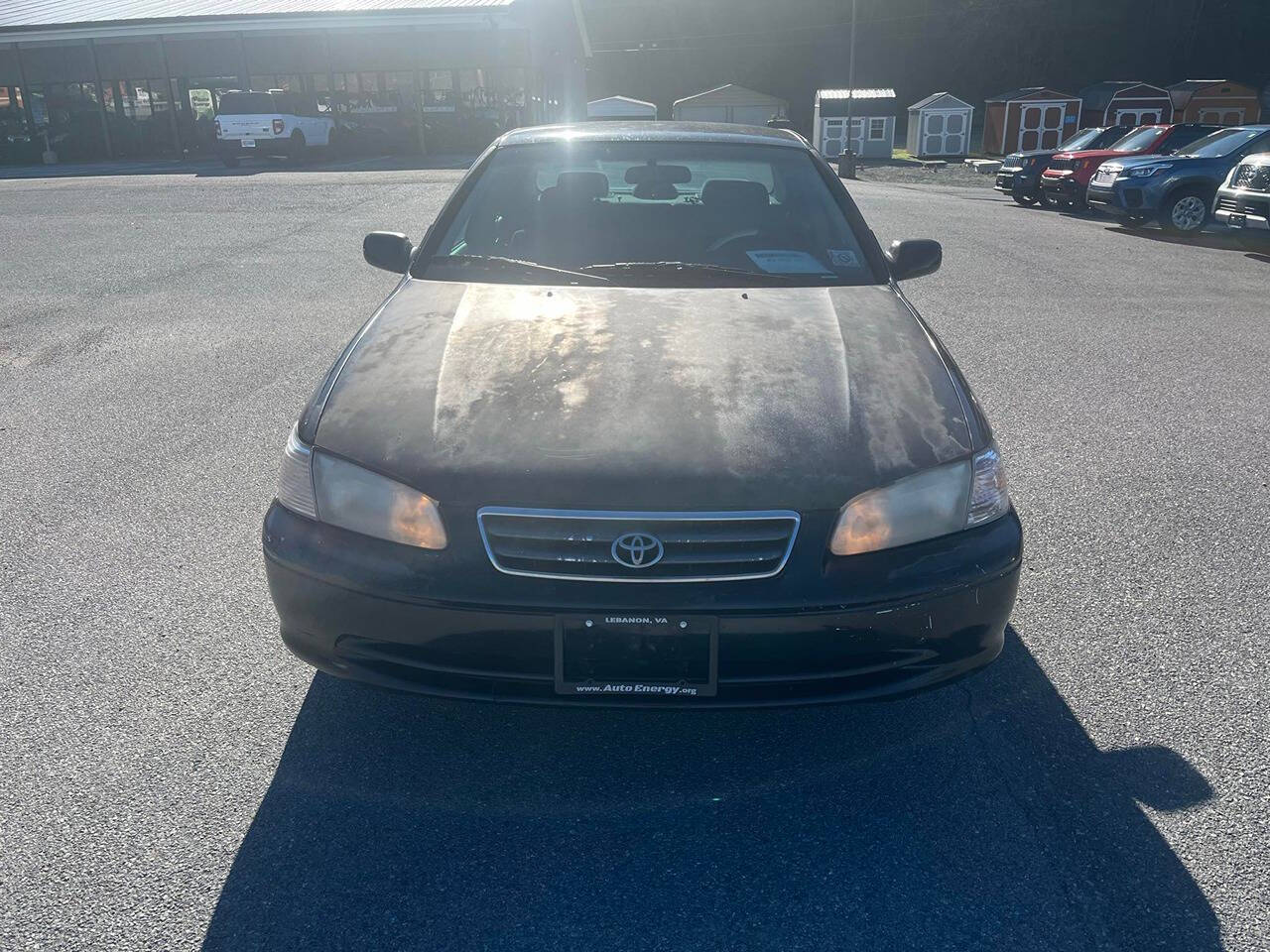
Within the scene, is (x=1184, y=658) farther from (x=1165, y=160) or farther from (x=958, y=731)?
(x=1165, y=160)

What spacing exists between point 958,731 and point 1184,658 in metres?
0.86

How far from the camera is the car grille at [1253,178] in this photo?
Answer: 497 inches

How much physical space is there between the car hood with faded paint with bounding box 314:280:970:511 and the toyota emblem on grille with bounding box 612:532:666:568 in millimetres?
74

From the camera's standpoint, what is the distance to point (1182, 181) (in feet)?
48.1

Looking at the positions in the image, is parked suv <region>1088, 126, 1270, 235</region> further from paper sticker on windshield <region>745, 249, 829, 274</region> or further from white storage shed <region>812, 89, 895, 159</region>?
white storage shed <region>812, 89, 895, 159</region>

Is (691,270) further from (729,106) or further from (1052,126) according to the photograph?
(729,106)

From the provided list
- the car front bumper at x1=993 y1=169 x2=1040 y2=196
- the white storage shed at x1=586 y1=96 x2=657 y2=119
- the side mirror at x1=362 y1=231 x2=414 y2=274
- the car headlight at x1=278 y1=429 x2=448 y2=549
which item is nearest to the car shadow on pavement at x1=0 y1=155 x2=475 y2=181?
the car front bumper at x1=993 y1=169 x2=1040 y2=196

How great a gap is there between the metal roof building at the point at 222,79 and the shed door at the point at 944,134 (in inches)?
709

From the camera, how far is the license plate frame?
237 centimetres

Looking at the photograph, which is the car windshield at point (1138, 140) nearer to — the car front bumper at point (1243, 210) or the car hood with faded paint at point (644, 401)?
the car front bumper at point (1243, 210)

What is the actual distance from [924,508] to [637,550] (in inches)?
27.5

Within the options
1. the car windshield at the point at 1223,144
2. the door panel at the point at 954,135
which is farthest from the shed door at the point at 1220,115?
the car windshield at the point at 1223,144

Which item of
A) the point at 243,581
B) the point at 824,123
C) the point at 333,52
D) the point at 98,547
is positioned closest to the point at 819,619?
the point at 243,581

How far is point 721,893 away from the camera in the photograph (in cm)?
225
